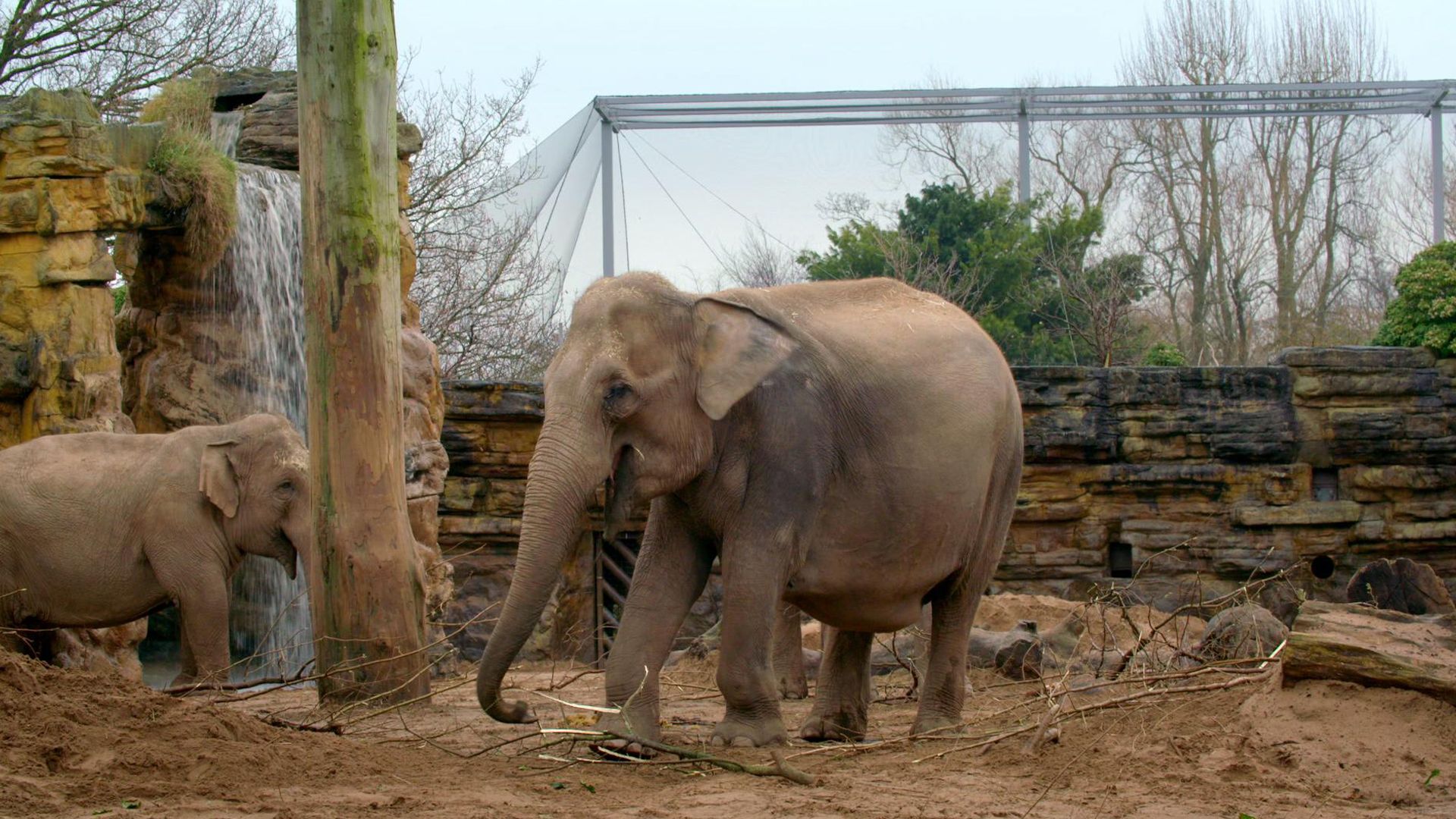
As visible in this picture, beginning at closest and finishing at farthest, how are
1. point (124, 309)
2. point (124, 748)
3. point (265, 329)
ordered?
point (124, 748), point (265, 329), point (124, 309)

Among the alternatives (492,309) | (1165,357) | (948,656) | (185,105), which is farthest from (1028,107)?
(948,656)

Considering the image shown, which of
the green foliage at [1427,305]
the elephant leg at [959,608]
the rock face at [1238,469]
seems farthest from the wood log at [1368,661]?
the green foliage at [1427,305]

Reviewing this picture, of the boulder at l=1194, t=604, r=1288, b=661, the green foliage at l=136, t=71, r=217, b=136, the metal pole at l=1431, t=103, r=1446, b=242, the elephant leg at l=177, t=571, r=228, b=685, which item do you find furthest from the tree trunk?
the metal pole at l=1431, t=103, r=1446, b=242

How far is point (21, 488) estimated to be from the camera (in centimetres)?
930

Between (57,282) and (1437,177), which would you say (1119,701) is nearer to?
(57,282)

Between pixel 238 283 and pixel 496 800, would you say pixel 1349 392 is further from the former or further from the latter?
pixel 496 800

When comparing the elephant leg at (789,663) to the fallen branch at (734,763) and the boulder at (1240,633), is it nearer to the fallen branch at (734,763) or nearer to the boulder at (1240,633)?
the boulder at (1240,633)

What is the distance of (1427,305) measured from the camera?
19.5 metres

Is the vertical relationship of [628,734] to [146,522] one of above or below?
below

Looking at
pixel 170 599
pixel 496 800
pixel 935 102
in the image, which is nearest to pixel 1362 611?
pixel 496 800

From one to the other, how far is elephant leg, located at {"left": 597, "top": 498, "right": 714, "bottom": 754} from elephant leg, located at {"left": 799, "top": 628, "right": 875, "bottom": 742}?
92 cm

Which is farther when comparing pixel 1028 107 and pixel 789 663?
pixel 1028 107

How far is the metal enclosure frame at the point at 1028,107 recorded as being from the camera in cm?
2173

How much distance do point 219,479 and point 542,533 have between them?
4.29m
